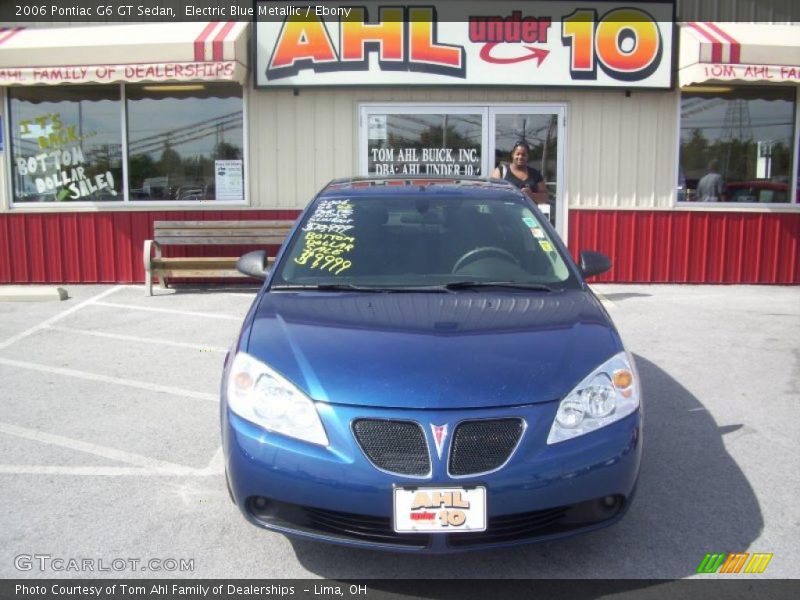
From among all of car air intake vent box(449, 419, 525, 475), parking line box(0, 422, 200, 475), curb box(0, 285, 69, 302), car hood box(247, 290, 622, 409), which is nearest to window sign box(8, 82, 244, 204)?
curb box(0, 285, 69, 302)

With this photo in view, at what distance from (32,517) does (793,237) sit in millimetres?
9448

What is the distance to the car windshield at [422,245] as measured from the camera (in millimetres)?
3873

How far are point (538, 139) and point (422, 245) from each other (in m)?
6.15

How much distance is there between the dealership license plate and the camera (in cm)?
266

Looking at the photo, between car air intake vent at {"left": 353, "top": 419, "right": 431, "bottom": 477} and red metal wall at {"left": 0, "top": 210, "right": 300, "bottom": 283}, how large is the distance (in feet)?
24.4

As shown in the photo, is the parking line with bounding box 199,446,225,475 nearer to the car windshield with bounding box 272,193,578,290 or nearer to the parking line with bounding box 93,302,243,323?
the car windshield with bounding box 272,193,578,290

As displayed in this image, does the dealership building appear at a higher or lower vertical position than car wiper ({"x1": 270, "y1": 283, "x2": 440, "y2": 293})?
higher

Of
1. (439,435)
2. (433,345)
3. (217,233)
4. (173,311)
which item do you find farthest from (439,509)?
(217,233)

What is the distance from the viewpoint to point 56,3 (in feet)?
32.4

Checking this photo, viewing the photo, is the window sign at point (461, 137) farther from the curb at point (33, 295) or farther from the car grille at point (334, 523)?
the car grille at point (334, 523)

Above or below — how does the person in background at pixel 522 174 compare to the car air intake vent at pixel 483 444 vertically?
above

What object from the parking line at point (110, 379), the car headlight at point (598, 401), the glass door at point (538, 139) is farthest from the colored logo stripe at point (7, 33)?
the car headlight at point (598, 401)

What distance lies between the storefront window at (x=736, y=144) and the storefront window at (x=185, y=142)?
19.3 ft

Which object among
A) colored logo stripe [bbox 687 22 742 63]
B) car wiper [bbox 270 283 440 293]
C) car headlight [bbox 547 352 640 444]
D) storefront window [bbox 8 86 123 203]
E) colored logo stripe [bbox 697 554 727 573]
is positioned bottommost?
colored logo stripe [bbox 697 554 727 573]
